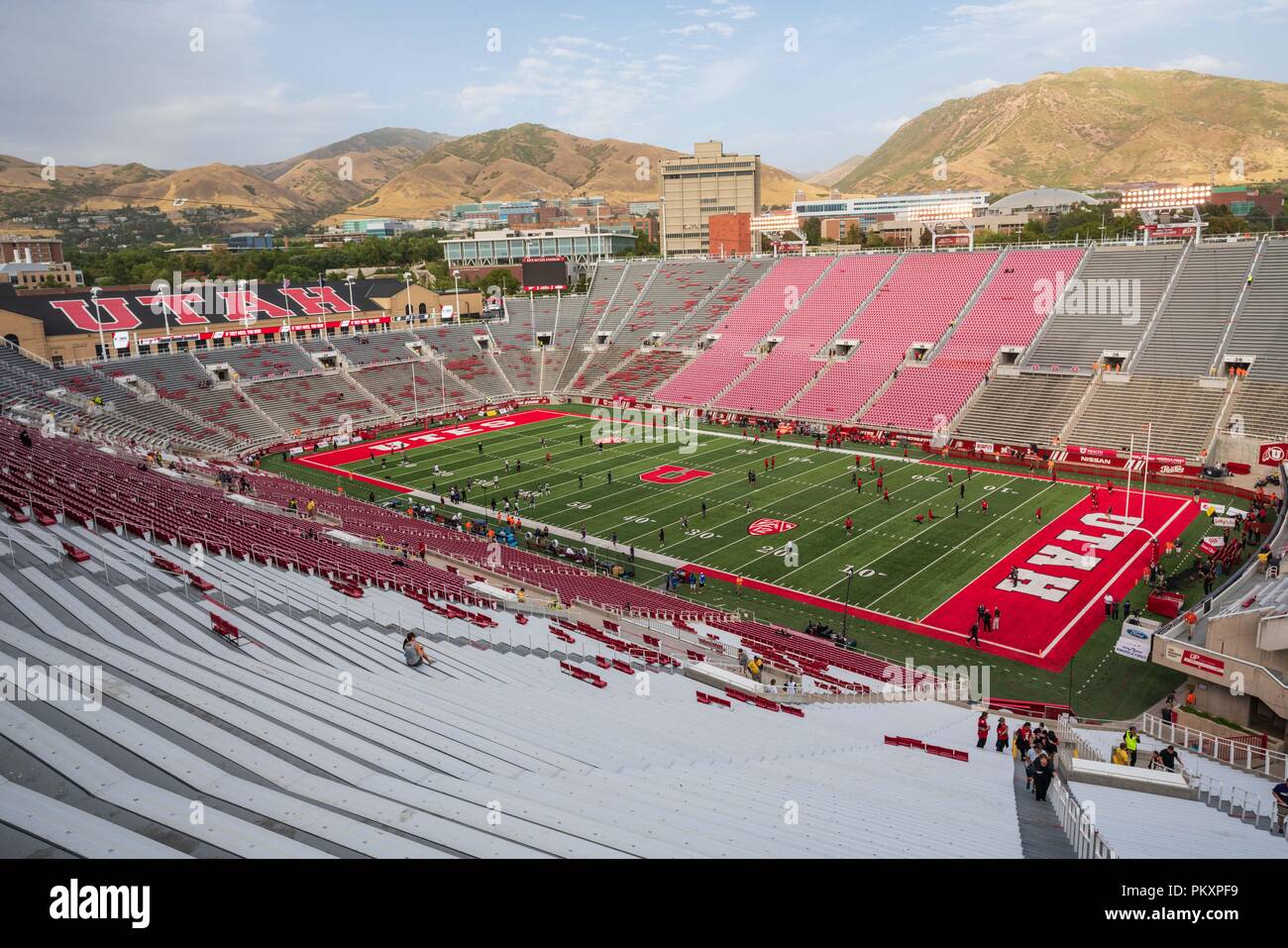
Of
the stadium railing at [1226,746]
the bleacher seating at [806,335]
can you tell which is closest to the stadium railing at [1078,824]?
the stadium railing at [1226,746]

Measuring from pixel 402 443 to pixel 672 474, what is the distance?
1725 cm

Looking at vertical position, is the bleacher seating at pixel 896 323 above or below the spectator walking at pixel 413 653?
above

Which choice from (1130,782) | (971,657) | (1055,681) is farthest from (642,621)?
(1130,782)

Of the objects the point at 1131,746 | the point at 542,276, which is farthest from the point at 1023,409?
the point at 542,276

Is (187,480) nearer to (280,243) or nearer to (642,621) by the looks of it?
(642,621)

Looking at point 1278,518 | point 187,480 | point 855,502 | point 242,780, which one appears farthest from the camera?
point 855,502

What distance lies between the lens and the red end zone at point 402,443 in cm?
4184

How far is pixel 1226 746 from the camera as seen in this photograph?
1512 centimetres

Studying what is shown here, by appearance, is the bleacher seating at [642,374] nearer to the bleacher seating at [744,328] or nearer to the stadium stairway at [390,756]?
the bleacher seating at [744,328]

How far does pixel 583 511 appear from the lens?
3419cm

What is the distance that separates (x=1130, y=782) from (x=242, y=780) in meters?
11.3

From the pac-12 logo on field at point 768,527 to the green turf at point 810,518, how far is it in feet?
1.61

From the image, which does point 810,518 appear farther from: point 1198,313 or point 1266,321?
point 1266,321

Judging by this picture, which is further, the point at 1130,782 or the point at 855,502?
the point at 855,502
